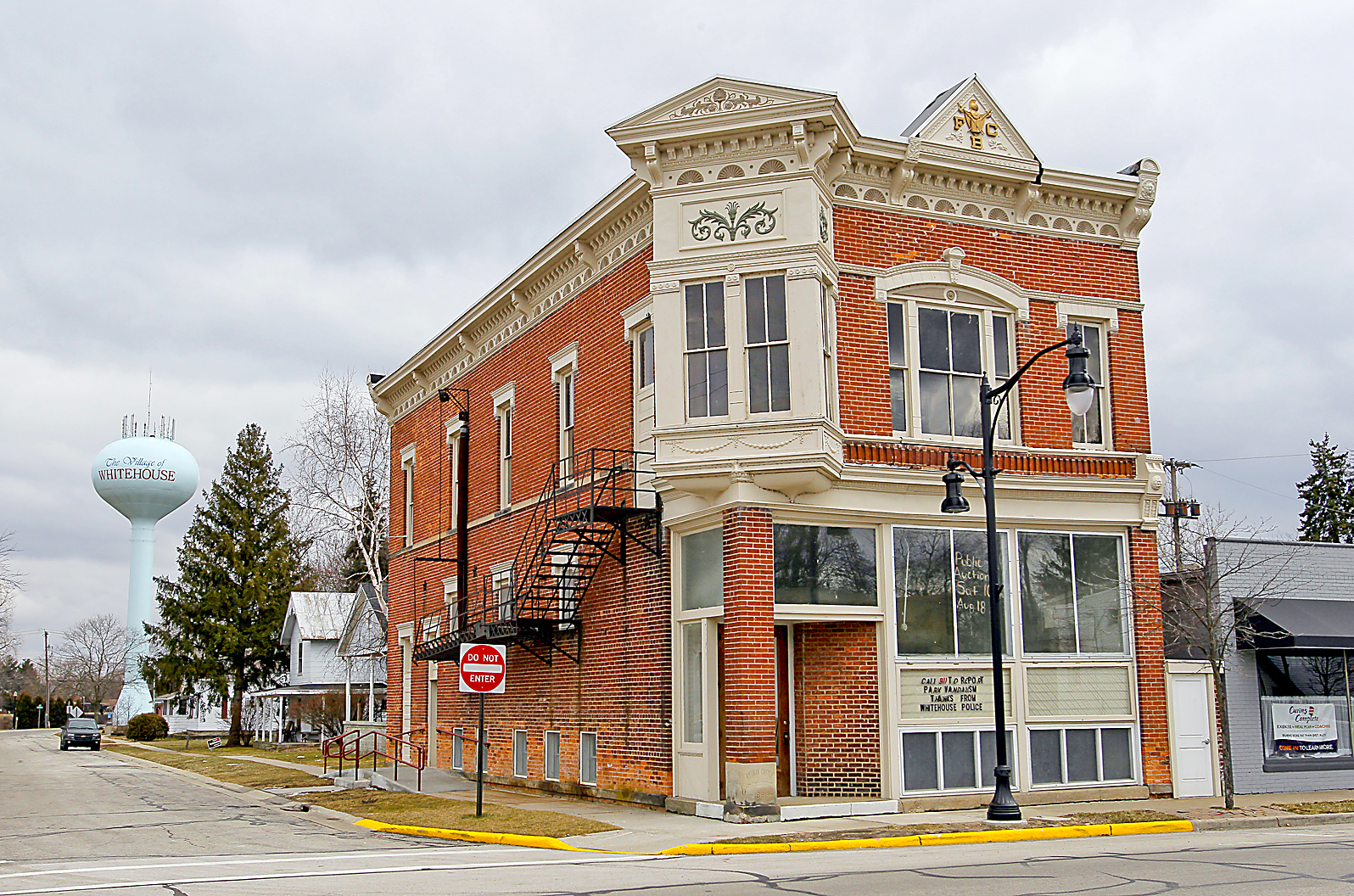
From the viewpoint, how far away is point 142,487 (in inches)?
3009

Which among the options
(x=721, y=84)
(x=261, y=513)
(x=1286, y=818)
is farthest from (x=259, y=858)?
(x=261, y=513)

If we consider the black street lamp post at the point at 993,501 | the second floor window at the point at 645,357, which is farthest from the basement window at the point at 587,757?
the black street lamp post at the point at 993,501

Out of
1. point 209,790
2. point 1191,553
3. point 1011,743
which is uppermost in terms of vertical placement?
point 1191,553

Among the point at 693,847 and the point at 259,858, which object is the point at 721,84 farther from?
the point at 259,858

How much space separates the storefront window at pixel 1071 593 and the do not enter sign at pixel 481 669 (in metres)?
8.50

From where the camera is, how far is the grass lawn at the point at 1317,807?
712 inches

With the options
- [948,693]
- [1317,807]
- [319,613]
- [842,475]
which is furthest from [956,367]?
[319,613]

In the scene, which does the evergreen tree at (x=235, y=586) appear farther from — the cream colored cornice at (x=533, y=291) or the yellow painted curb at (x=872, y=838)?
the yellow painted curb at (x=872, y=838)

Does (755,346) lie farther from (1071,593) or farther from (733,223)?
(1071,593)

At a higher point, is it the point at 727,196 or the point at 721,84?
the point at 721,84

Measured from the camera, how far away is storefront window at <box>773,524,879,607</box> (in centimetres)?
1786

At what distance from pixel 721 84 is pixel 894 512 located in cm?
717

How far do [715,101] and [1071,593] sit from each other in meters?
9.88

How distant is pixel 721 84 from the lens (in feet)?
60.3
